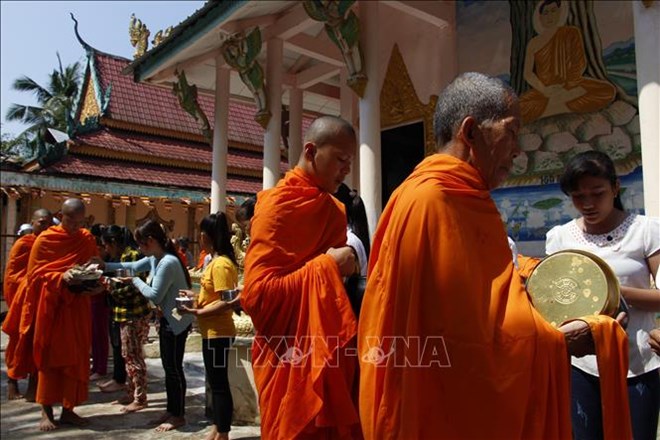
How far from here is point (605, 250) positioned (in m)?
2.19

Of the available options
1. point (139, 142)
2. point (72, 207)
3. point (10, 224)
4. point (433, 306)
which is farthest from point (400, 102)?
point (10, 224)

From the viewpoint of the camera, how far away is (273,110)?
8203 mm

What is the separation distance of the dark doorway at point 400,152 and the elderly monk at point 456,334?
654 cm

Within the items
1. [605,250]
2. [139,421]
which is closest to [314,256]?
[605,250]

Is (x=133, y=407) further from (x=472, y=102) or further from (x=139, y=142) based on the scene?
(x=139, y=142)

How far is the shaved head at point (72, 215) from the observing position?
4.73m

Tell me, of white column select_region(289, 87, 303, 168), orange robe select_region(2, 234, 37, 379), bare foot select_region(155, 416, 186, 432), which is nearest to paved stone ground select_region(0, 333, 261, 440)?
bare foot select_region(155, 416, 186, 432)

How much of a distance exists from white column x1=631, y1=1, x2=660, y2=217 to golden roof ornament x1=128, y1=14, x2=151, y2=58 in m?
8.39

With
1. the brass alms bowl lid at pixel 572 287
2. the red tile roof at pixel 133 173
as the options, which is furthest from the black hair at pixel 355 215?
the red tile roof at pixel 133 173

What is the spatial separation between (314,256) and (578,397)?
1.23 m

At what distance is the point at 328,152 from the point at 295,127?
7591 millimetres

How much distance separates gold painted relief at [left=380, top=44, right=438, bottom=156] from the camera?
758 centimetres

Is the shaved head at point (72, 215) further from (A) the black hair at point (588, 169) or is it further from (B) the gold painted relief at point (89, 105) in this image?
(B) the gold painted relief at point (89, 105)

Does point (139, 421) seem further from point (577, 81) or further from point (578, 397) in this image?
point (577, 81)
